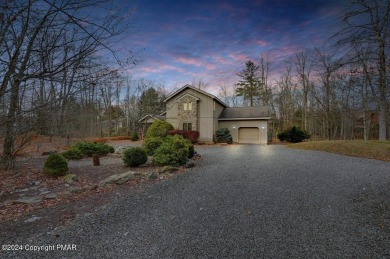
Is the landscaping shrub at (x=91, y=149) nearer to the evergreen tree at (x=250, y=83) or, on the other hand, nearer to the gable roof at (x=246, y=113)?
the gable roof at (x=246, y=113)

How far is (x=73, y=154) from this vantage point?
10.9 metres

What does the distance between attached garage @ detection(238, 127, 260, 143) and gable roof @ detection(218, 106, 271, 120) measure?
135 centimetres

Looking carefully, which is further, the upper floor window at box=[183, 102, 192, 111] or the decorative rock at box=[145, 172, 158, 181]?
the upper floor window at box=[183, 102, 192, 111]

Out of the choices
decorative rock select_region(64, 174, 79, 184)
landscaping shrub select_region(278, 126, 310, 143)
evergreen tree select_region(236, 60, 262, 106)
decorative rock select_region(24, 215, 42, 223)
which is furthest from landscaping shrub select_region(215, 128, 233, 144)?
decorative rock select_region(24, 215, 42, 223)

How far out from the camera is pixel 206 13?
22.6ft

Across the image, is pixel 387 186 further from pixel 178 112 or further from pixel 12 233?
pixel 178 112

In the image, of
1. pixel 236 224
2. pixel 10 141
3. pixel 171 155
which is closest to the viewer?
pixel 236 224

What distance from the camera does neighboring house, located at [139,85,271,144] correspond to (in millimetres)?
20375

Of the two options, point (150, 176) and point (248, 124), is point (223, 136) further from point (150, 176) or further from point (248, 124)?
point (150, 176)

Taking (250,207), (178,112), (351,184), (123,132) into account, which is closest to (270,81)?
(178,112)

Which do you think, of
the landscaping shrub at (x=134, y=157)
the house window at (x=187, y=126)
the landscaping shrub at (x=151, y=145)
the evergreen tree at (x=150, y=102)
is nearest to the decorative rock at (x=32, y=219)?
the landscaping shrub at (x=134, y=157)

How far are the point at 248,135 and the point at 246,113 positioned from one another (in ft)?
8.34

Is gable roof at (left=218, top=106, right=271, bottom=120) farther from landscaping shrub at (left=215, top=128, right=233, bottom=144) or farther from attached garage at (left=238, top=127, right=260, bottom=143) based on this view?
landscaping shrub at (left=215, top=128, right=233, bottom=144)

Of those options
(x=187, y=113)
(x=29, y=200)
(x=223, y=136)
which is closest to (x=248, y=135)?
(x=223, y=136)
